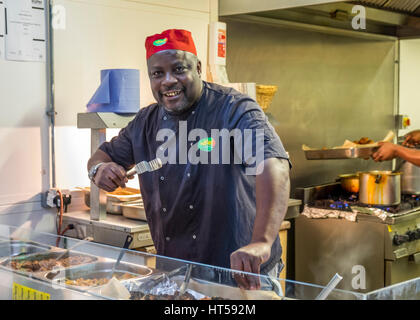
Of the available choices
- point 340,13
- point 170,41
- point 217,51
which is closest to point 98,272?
point 170,41

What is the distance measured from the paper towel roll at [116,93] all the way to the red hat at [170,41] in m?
0.84

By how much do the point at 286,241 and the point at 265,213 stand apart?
6.90ft

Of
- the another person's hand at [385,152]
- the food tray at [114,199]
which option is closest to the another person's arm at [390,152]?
the another person's hand at [385,152]

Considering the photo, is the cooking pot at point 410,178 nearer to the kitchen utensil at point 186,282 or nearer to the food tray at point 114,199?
the food tray at point 114,199

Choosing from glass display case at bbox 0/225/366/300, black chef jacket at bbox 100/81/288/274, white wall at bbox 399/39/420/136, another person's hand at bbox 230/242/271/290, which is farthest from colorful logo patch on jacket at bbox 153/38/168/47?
white wall at bbox 399/39/420/136

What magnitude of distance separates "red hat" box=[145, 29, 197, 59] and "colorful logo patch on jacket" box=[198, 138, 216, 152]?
0.35 meters

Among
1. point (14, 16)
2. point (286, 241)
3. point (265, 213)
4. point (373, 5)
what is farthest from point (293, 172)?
point (265, 213)

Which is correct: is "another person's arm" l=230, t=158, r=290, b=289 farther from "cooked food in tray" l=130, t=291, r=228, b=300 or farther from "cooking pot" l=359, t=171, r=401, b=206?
"cooking pot" l=359, t=171, r=401, b=206

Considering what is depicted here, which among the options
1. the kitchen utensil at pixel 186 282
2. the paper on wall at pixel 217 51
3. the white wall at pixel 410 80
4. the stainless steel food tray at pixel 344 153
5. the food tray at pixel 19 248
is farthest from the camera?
the white wall at pixel 410 80

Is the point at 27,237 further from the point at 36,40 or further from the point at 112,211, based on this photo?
the point at 36,40

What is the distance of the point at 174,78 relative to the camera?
2.33 meters

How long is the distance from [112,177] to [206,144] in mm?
382

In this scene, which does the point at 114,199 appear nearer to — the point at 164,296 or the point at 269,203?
the point at 269,203

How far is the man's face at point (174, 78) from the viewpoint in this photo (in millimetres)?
2348
